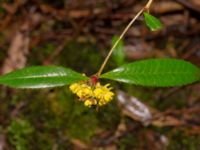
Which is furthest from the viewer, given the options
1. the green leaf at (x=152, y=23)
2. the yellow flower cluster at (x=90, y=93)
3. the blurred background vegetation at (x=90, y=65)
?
the blurred background vegetation at (x=90, y=65)

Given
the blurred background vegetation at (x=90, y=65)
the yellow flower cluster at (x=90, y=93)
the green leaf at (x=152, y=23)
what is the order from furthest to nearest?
the blurred background vegetation at (x=90, y=65) < the green leaf at (x=152, y=23) < the yellow flower cluster at (x=90, y=93)

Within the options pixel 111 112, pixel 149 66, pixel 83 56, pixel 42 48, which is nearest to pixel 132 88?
pixel 111 112

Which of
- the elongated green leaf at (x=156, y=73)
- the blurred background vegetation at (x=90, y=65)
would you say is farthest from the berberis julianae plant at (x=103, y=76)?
the blurred background vegetation at (x=90, y=65)

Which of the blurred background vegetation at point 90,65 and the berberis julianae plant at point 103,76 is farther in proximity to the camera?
the blurred background vegetation at point 90,65

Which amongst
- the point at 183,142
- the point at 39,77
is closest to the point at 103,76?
the point at 39,77

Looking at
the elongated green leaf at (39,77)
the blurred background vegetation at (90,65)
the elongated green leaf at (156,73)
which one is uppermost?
the elongated green leaf at (39,77)

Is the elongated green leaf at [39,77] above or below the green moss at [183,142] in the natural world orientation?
above

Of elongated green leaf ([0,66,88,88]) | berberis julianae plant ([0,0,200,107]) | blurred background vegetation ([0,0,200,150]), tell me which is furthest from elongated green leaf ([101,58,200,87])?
blurred background vegetation ([0,0,200,150])

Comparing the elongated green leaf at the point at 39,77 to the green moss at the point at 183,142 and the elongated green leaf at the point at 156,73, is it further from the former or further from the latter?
the green moss at the point at 183,142
